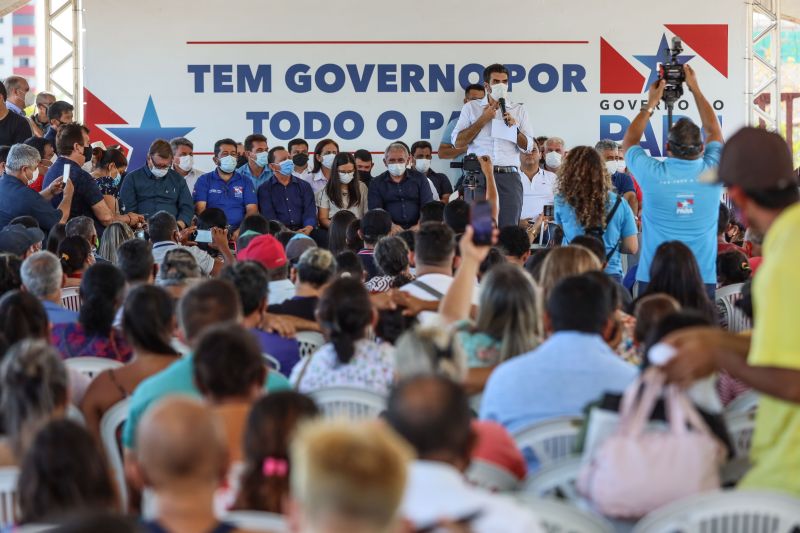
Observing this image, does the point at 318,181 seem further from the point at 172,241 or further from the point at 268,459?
the point at 268,459

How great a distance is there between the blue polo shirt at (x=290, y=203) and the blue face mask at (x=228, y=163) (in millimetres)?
359

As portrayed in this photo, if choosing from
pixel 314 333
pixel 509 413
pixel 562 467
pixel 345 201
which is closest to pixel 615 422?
pixel 562 467

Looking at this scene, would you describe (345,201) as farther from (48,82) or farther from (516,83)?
(48,82)

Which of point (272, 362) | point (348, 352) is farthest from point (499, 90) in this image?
point (348, 352)

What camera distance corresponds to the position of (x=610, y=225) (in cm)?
768

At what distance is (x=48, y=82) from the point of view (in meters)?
12.3

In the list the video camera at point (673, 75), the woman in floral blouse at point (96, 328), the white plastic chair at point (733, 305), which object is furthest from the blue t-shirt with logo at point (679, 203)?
the woman in floral blouse at point (96, 328)

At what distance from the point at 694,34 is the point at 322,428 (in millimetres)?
11558

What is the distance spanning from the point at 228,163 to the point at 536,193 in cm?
306

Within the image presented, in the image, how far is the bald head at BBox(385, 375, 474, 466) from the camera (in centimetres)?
258

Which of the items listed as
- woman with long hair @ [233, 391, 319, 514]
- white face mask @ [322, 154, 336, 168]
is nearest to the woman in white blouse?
white face mask @ [322, 154, 336, 168]

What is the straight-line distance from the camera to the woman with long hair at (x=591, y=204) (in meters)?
7.52

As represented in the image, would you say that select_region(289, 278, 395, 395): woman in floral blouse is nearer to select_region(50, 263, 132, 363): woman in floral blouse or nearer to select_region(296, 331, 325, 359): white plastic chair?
select_region(296, 331, 325, 359): white plastic chair

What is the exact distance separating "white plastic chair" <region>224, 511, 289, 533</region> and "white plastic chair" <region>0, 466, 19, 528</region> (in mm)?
811
